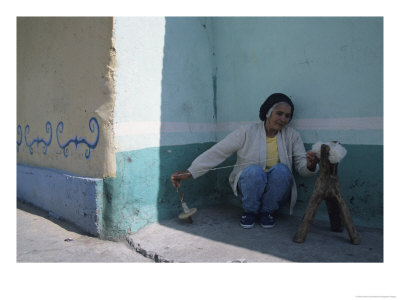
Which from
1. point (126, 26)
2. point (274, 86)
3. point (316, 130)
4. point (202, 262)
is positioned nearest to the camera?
point (202, 262)

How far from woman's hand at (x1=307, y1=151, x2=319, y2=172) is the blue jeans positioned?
0.64ft

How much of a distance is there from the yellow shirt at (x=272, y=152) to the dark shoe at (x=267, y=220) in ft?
1.53

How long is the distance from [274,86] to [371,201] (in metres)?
1.44

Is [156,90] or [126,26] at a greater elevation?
[126,26]

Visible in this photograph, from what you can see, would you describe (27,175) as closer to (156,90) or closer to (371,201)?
(156,90)

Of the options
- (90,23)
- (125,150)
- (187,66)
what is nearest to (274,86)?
(187,66)

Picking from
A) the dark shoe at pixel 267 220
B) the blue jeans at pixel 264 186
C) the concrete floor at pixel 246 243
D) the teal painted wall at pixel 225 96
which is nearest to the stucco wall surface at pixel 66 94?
the teal painted wall at pixel 225 96

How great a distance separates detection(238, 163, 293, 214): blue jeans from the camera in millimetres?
2834

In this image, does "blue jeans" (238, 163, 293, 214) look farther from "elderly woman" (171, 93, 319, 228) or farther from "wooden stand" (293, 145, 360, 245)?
"wooden stand" (293, 145, 360, 245)

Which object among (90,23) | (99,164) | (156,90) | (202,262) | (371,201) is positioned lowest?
(202,262)

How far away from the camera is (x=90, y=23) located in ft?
9.45

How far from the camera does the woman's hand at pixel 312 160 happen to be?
8.56ft

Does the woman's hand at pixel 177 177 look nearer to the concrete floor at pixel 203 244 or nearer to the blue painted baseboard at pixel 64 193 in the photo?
the concrete floor at pixel 203 244

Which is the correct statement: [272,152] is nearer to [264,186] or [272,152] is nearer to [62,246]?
[264,186]
